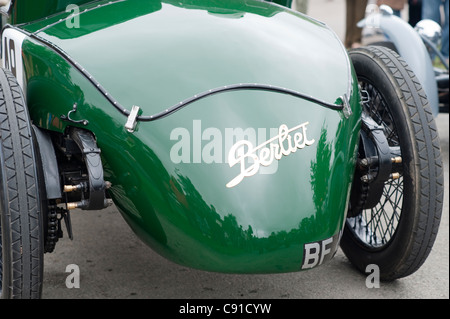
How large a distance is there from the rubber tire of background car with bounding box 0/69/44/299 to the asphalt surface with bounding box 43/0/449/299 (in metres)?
0.71

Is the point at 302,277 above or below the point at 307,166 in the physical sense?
below

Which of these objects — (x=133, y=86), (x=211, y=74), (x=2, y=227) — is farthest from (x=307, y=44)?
(x=2, y=227)

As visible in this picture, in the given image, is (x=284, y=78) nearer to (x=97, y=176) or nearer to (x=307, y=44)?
(x=307, y=44)

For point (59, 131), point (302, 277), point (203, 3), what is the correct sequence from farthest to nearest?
1. point (302, 277)
2. point (203, 3)
3. point (59, 131)

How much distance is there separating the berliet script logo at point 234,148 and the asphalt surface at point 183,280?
89 cm

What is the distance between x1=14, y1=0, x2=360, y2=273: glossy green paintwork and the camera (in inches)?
82.3

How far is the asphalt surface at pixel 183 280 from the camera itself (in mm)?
2844

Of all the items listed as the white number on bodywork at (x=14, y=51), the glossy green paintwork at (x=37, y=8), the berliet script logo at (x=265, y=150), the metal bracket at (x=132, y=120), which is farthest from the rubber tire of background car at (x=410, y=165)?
the white number on bodywork at (x=14, y=51)

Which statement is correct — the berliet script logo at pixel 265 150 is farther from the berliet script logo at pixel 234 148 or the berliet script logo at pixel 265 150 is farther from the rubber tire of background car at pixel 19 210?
the rubber tire of background car at pixel 19 210

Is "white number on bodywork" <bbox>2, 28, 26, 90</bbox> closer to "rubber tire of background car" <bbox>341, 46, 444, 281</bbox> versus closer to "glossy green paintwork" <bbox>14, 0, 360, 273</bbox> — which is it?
"glossy green paintwork" <bbox>14, 0, 360, 273</bbox>

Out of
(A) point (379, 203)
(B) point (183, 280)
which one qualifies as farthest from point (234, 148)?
(A) point (379, 203)

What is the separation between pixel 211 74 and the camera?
227cm

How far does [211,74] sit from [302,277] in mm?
1206

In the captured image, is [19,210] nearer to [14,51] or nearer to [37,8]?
[14,51]
